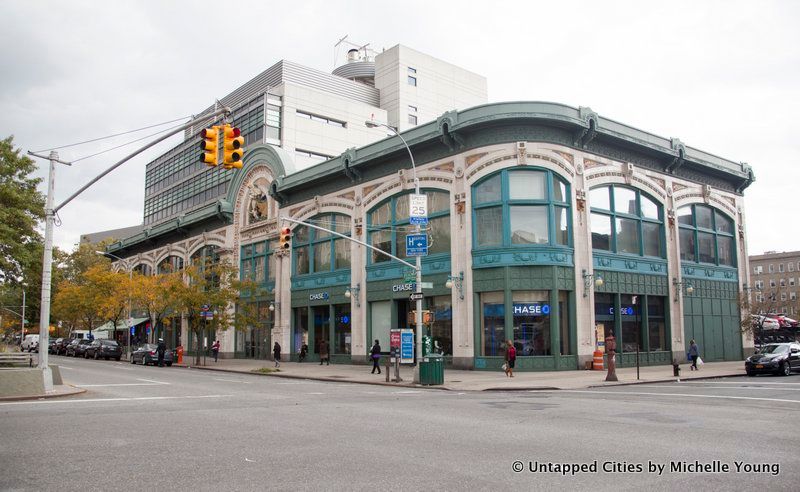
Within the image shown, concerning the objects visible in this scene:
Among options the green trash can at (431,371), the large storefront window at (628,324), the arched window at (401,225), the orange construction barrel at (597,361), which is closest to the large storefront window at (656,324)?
the large storefront window at (628,324)

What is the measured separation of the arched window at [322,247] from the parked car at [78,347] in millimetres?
22857

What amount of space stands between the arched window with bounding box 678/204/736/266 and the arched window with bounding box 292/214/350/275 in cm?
2094

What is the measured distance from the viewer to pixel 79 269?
8231 centimetres

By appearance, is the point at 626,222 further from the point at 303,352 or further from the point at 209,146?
the point at 209,146

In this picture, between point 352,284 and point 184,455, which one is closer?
point 184,455

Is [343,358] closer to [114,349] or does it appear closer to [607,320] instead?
[607,320]

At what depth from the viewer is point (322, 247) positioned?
137 feet

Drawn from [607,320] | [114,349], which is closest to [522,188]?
[607,320]

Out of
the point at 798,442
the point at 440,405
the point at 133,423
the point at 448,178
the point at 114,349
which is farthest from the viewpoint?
the point at 114,349

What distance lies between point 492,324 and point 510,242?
413cm

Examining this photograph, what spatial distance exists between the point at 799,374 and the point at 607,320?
29.3ft

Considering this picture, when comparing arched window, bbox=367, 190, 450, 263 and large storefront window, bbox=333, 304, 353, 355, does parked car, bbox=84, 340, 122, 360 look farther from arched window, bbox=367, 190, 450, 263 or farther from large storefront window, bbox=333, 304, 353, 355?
arched window, bbox=367, 190, 450, 263

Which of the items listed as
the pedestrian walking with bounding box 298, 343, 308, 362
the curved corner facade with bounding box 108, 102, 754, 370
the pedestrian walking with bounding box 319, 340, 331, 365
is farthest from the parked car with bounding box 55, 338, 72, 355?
the pedestrian walking with bounding box 319, 340, 331, 365

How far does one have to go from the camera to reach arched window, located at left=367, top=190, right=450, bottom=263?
33781mm
